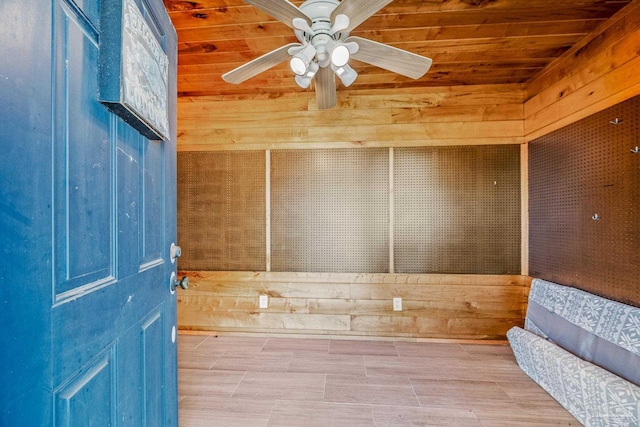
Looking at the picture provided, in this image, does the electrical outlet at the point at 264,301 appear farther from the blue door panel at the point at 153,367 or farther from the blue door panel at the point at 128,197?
the blue door panel at the point at 128,197

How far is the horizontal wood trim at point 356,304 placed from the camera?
2.86 m

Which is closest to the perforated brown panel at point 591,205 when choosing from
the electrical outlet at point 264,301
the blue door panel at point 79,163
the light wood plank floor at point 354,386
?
the light wood plank floor at point 354,386

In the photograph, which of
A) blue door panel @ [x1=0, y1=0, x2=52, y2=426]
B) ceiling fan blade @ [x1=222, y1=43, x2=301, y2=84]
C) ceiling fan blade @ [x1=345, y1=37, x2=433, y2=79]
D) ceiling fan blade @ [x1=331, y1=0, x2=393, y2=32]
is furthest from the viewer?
ceiling fan blade @ [x1=222, y1=43, x2=301, y2=84]

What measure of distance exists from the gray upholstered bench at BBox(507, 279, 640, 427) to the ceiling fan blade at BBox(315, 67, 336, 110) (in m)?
2.12

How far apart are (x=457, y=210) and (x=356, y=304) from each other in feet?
4.33

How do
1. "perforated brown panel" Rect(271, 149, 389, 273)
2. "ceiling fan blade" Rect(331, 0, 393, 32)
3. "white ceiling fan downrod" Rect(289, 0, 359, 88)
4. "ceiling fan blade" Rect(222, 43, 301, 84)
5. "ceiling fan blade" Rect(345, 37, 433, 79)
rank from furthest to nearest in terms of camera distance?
"perforated brown panel" Rect(271, 149, 389, 273)
"ceiling fan blade" Rect(222, 43, 301, 84)
"ceiling fan blade" Rect(345, 37, 433, 79)
"white ceiling fan downrod" Rect(289, 0, 359, 88)
"ceiling fan blade" Rect(331, 0, 393, 32)

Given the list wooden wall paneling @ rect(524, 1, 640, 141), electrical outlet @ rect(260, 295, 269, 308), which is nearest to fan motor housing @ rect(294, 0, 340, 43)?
wooden wall paneling @ rect(524, 1, 640, 141)

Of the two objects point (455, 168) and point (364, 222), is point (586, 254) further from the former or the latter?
point (364, 222)

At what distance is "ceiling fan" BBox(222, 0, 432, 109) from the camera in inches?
51.3

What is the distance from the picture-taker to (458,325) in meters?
2.89

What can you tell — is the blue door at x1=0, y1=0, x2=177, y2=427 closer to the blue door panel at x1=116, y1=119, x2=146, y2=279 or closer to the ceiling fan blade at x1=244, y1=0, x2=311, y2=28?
the blue door panel at x1=116, y1=119, x2=146, y2=279

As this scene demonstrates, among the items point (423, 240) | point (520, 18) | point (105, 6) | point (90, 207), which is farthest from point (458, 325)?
point (105, 6)

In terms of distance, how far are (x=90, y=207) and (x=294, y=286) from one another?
2350 mm

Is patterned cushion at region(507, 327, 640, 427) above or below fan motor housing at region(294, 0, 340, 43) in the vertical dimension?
below
